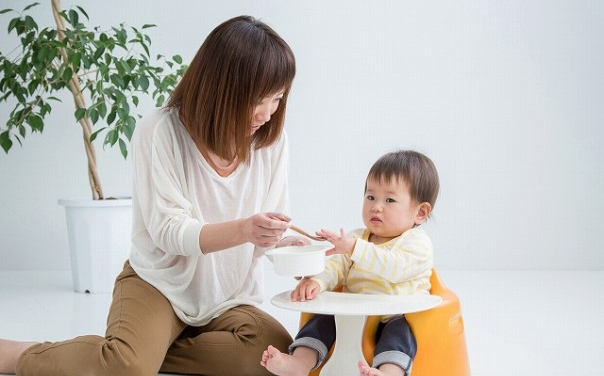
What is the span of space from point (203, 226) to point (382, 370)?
47 cm

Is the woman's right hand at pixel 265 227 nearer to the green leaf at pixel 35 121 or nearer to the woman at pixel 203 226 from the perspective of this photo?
the woman at pixel 203 226

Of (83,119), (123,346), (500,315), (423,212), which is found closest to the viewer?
(123,346)

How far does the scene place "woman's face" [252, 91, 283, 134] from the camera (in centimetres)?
181

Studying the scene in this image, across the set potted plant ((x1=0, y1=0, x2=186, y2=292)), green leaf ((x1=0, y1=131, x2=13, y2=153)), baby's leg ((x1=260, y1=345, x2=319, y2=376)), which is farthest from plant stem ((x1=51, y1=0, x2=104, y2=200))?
baby's leg ((x1=260, y1=345, x2=319, y2=376))

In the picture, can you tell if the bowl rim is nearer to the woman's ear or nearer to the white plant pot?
the woman's ear

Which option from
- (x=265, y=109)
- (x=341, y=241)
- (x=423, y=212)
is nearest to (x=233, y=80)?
(x=265, y=109)

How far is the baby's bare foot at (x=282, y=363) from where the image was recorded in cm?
168

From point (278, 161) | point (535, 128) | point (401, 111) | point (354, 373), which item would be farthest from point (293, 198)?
point (354, 373)

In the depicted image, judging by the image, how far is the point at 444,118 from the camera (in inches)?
148

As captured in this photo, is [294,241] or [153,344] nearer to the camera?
[153,344]

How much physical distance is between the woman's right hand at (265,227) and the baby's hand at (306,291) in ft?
0.49

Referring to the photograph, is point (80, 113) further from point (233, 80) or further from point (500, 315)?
point (500, 315)

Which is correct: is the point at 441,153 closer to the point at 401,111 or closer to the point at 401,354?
the point at 401,111

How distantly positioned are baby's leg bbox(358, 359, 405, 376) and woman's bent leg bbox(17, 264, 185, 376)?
1.50ft
